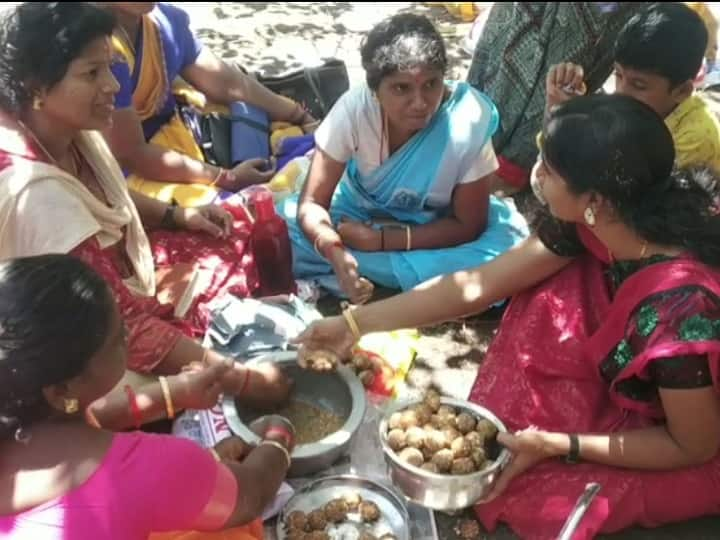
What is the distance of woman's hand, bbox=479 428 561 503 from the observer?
2.37 metres

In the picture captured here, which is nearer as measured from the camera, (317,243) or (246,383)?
(246,383)

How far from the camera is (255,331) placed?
302 centimetres

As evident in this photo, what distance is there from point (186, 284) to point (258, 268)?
1.37ft

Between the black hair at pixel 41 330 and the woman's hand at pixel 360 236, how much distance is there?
6.02ft

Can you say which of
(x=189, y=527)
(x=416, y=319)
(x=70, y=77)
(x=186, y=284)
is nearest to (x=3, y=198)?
(x=70, y=77)

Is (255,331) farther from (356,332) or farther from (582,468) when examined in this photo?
(582,468)

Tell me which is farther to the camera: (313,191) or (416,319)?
(313,191)

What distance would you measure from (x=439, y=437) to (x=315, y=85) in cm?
263

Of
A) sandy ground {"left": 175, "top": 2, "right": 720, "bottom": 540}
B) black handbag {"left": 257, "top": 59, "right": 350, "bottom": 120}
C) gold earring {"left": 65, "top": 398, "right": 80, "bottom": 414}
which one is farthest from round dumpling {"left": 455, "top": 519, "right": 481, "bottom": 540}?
Answer: sandy ground {"left": 175, "top": 2, "right": 720, "bottom": 540}

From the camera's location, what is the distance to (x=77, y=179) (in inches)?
105

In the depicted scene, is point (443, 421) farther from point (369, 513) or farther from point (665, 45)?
point (665, 45)

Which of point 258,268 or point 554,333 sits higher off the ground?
point 554,333

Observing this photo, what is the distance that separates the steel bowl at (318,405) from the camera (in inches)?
98.6

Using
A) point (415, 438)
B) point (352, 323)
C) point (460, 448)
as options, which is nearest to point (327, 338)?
point (352, 323)
